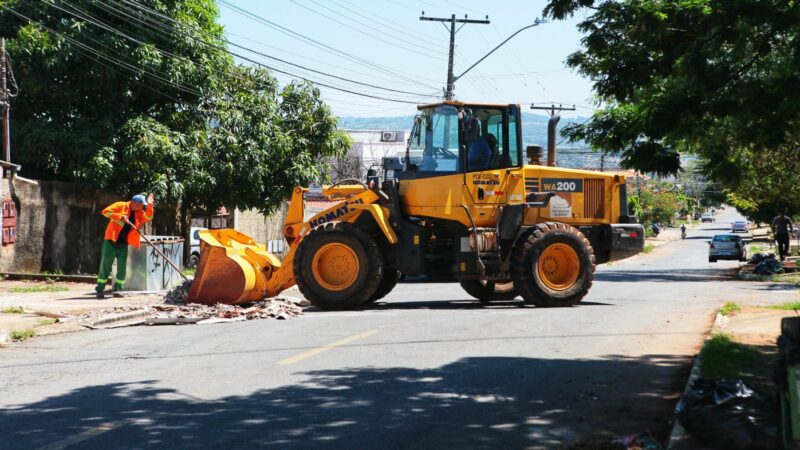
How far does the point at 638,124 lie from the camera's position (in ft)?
30.5

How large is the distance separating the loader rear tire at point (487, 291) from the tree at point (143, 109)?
10.0 m

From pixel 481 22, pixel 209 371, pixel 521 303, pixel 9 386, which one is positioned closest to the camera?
pixel 9 386

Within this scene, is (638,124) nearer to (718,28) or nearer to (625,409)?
(718,28)

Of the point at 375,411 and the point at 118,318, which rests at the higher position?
the point at 118,318

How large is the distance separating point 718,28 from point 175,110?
1999cm

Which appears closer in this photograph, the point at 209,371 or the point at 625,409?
the point at 625,409

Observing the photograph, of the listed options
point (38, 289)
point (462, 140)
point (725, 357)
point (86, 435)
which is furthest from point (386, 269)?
point (86, 435)

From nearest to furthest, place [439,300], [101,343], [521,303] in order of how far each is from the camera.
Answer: [101,343] → [521,303] → [439,300]

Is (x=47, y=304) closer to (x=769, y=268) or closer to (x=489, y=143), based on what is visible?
(x=489, y=143)

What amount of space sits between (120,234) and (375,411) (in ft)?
35.3

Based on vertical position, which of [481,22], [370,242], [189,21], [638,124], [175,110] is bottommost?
[370,242]

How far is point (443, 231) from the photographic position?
1600cm

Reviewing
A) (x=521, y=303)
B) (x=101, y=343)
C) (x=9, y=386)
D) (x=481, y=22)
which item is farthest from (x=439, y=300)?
(x=481, y=22)

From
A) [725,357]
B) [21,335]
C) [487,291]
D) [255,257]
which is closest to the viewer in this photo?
[725,357]
